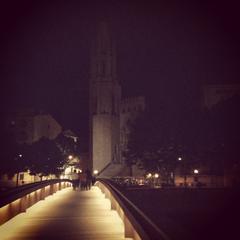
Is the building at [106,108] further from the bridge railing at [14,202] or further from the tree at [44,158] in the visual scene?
the bridge railing at [14,202]

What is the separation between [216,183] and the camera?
61.9 m

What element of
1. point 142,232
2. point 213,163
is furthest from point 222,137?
point 142,232

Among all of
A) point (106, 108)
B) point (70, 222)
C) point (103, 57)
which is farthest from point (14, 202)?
point (103, 57)

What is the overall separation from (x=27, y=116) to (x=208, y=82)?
42.6 m

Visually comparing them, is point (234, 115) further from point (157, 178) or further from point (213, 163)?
point (157, 178)

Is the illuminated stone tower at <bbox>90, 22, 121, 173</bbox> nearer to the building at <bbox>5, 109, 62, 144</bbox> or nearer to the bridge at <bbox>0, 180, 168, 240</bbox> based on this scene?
the building at <bbox>5, 109, 62, 144</bbox>

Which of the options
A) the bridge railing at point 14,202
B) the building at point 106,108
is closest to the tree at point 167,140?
the building at point 106,108

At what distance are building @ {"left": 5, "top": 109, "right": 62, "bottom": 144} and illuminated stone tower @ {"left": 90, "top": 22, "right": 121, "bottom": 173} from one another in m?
11.4

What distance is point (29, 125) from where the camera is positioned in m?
120

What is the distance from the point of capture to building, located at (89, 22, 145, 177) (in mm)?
122562

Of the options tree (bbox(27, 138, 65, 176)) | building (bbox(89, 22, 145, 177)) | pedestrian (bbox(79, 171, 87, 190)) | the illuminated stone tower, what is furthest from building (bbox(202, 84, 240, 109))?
pedestrian (bbox(79, 171, 87, 190))

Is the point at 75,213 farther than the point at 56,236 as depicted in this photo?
Yes

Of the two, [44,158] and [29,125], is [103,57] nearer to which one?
[29,125]

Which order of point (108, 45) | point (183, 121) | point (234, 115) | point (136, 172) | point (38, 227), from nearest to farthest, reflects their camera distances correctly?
point (38, 227) → point (234, 115) → point (183, 121) → point (136, 172) → point (108, 45)
